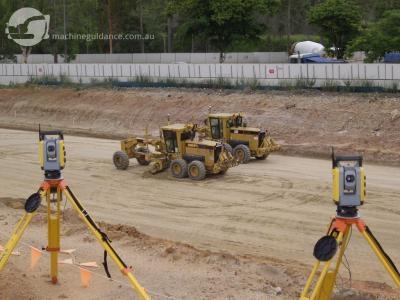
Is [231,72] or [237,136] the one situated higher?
[231,72]

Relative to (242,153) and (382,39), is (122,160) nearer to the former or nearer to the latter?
(242,153)

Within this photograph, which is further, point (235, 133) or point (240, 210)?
point (235, 133)

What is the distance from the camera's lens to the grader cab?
24.4 metres

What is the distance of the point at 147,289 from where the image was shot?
10211mm

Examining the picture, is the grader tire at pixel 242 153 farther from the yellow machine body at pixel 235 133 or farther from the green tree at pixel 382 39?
the green tree at pixel 382 39

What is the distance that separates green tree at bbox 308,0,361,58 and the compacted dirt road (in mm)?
25920

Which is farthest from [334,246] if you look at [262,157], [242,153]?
[262,157]

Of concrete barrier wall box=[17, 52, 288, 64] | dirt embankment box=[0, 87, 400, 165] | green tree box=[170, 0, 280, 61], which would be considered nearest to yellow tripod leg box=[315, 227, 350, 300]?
dirt embankment box=[0, 87, 400, 165]

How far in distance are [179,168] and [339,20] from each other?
3278 cm

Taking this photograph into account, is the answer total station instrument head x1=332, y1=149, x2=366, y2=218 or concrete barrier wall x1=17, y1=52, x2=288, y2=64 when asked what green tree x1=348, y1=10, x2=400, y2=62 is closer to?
concrete barrier wall x1=17, y1=52, x2=288, y2=64

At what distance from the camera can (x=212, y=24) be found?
183 ft

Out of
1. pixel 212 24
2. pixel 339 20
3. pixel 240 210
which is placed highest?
pixel 212 24

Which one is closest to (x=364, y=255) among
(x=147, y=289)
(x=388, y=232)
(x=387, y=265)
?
(x=388, y=232)

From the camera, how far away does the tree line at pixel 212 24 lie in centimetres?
5066
